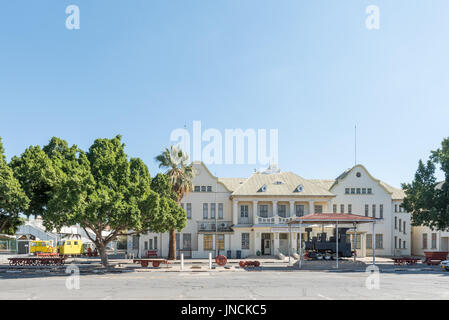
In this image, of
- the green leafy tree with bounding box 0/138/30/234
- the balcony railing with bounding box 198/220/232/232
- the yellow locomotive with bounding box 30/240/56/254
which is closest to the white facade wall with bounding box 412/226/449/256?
the balcony railing with bounding box 198/220/232/232

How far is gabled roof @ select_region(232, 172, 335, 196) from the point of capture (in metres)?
54.8

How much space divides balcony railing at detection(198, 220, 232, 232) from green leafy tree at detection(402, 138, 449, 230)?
812 inches

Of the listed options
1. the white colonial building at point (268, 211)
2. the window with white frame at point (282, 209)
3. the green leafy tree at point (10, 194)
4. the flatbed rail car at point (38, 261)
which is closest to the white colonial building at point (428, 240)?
the white colonial building at point (268, 211)

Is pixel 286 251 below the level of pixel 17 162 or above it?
below

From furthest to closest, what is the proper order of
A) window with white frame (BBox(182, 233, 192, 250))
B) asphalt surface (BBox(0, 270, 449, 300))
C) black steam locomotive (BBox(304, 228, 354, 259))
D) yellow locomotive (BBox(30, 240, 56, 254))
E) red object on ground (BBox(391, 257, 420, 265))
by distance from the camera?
1. yellow locomotive (BBox(30, 240, 56, 254))
2. window with white frame (BBox(182, 233, 192, 250))
3. red object on ground (BBox(391, 257, 420, 265))
4. black steam locomotive (BBox(304, 228, 354, 259))
5. asphalt surface (BBox(0, 270, 449, 300))

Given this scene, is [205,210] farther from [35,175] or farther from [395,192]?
[395,192]

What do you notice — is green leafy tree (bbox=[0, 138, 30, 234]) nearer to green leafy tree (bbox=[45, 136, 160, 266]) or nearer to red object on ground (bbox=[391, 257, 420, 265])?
green leafy tree (bbox=[45, 136, 160, 266])

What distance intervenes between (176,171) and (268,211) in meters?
14.7
